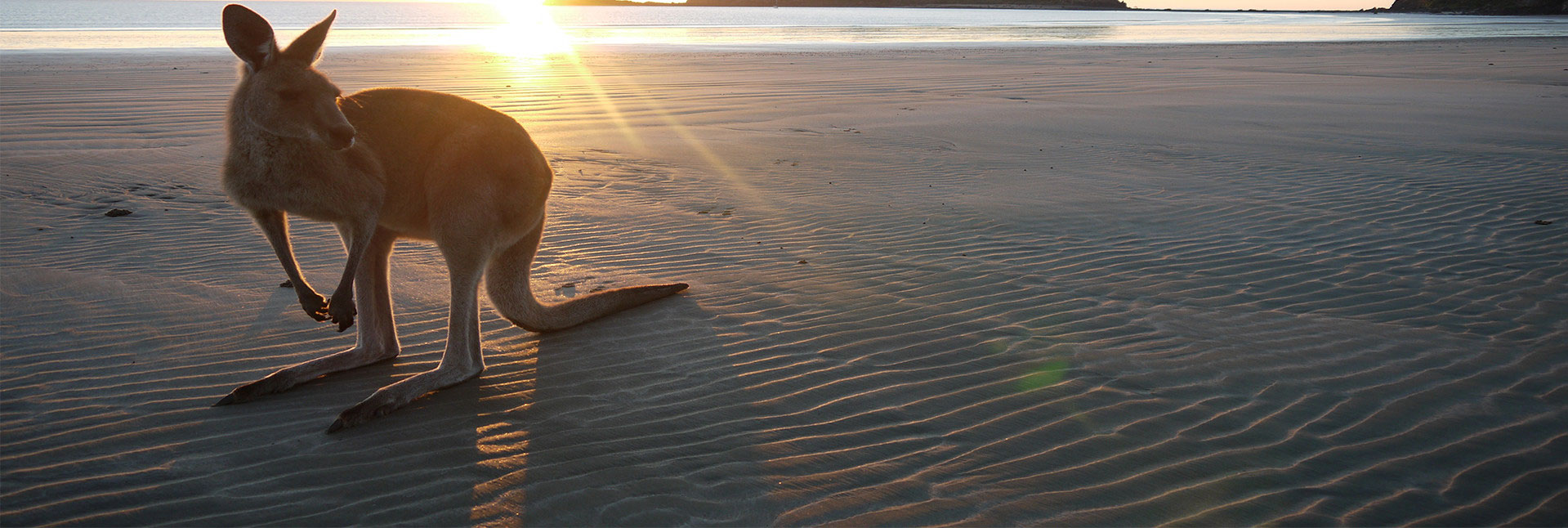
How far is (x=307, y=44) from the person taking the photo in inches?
98.4

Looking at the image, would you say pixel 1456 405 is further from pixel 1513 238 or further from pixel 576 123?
pixel 576 123

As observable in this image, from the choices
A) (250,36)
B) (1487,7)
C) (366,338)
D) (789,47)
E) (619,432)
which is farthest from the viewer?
(1487,7)

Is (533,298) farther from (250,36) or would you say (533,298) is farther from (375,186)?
(250,36)

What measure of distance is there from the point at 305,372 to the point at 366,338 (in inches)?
9.2

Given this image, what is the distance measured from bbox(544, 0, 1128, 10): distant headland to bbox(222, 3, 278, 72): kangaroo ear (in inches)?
3888

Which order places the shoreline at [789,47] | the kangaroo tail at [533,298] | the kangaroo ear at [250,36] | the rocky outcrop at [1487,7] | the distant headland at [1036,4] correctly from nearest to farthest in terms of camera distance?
the kangaroo ear at [250,36] < the kangaroo tail at [533,298] < the shoreline at [789,47] < the rocky outcrop at [1487,7] < the distant headland at [1036,4]

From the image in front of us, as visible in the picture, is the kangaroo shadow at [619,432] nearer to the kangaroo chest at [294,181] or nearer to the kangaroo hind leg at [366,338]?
the kangaroo hind leg at [366,338]

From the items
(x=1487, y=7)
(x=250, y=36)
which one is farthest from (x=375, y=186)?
(x=1487, y=7)

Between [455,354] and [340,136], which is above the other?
[340,136]

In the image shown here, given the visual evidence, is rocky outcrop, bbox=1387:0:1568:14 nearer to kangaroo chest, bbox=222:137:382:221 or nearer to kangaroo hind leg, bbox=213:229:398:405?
kangaroo hind leg, bbox=213:229:398:405

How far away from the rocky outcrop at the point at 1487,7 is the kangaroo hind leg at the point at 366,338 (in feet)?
269

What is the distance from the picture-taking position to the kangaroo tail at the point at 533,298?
3307mm

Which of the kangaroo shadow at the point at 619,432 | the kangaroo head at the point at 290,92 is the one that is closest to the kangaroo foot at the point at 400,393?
the kangaroo shadow at the point at 619,432

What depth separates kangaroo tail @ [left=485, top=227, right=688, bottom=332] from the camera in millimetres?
3307
